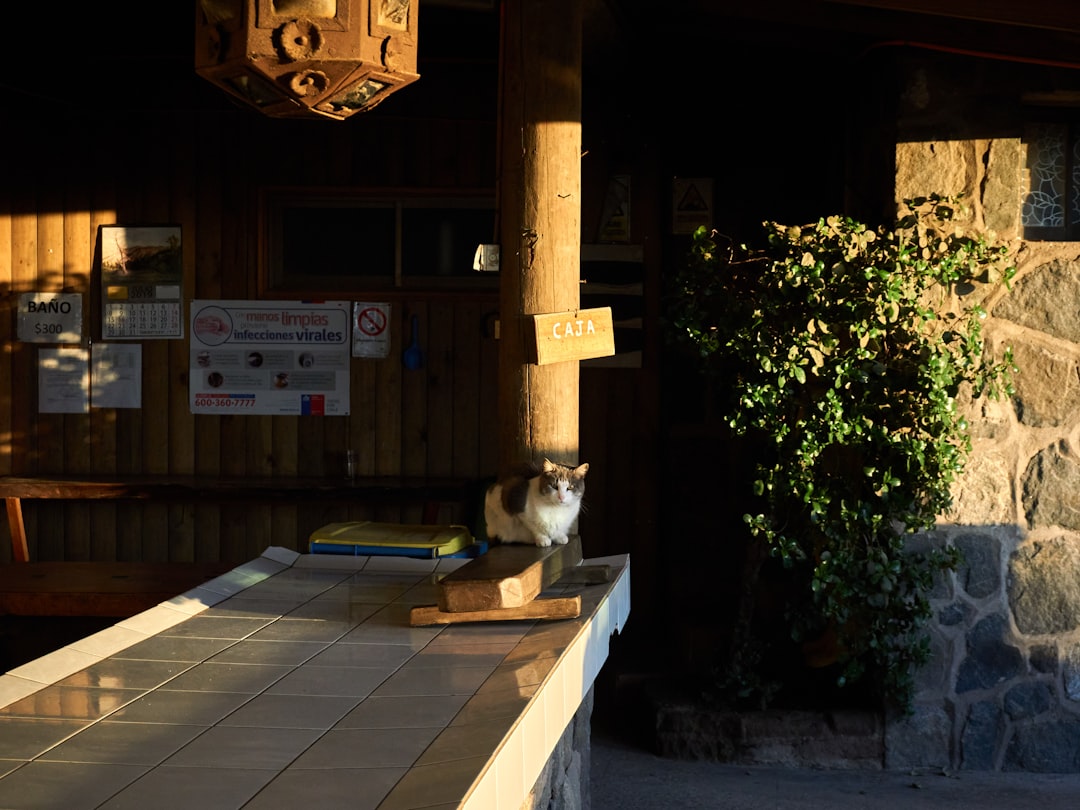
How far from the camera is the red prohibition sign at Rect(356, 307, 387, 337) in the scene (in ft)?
21.4

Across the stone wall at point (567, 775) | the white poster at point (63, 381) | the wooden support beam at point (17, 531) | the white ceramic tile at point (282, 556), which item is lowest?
the stone wall at point (567, 775)

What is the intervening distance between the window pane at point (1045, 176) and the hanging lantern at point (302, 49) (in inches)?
137

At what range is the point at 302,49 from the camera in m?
2.60

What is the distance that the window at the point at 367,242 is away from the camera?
256 inches

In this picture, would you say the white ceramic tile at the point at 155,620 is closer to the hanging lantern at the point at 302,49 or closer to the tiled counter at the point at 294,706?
the tiled counter at the point at 294,706

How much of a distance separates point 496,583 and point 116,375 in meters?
4.25

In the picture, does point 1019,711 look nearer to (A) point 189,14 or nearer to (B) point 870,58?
(B) point 870,58

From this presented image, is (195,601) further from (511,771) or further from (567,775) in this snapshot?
(511,771)

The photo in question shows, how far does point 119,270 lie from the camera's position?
6.59 metres

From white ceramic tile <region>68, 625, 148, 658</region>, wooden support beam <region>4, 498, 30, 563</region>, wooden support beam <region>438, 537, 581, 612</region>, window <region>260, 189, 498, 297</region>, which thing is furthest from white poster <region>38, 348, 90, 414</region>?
white ceramic tile <region>68, 625, 148, 658</region>

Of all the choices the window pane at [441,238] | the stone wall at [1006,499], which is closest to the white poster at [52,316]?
the window pane at [441,238]

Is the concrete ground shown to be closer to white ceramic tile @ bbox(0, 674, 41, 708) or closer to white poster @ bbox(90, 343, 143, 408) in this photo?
white ceramic tile @ bbox(0, 674, 41, 708)

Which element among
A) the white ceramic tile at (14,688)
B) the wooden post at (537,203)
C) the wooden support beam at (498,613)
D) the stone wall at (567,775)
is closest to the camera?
the white ceramic tile at (14,688)

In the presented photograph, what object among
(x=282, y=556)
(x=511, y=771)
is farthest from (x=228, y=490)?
(x=511, y=771)
